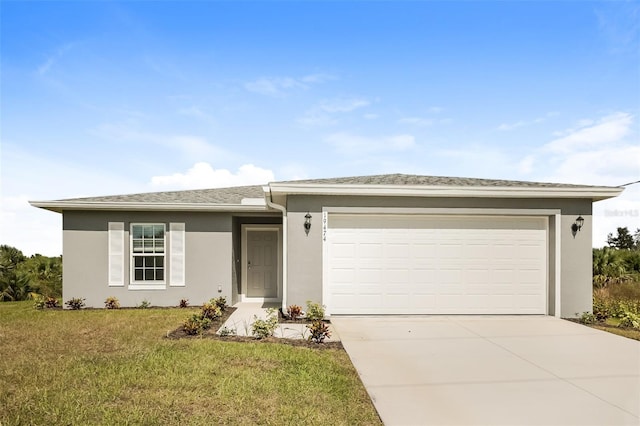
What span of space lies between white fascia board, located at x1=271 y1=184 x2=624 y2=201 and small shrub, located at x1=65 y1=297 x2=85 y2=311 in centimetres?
663

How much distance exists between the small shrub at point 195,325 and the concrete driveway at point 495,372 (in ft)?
8.41

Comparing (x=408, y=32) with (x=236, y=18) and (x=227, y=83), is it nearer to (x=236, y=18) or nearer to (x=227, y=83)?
(x=236, y=18)

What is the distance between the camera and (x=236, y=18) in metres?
9.54

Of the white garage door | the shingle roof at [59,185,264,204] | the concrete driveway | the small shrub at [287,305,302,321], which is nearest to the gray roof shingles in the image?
the shingle roof at [59,185,264,204]

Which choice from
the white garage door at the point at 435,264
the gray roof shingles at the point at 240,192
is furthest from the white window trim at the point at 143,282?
the white garage door at the point at 435,264

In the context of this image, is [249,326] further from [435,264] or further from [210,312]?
[435,264]

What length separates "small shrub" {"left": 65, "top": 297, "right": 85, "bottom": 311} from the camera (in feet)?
34.5

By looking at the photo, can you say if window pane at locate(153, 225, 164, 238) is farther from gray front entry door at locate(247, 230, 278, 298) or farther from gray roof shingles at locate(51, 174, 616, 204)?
gray front entry door at locate(247, 230, 278, 298)

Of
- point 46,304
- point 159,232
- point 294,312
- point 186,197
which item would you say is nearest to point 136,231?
point 159,232

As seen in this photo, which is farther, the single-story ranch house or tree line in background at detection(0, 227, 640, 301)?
tree line in background at detection(0, 227, 640, 301)

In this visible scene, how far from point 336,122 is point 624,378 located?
9820 mm

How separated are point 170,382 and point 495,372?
413 cm

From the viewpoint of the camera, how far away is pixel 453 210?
8.96m

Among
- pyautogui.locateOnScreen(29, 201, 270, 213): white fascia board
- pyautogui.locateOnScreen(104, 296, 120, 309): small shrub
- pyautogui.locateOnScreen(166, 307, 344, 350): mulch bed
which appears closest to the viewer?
pyautogui.locateOnScreen(166, 307, 344, 350): mulch bed
